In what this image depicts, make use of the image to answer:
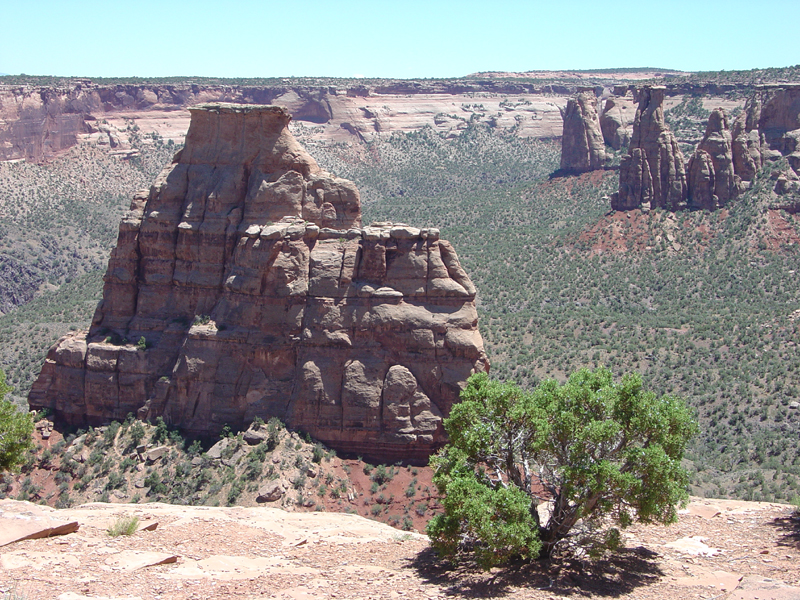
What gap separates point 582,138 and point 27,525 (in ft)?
310

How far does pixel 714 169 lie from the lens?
269 feet

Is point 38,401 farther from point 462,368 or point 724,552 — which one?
point 724,552

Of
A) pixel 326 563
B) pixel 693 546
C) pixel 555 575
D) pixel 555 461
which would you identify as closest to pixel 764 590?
pixel 693 546

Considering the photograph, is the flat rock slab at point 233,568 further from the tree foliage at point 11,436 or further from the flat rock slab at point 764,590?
the flat rock slab at point 764,590

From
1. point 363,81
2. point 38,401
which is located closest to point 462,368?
point 38,401

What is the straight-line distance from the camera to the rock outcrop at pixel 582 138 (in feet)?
348

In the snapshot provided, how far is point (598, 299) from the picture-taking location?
232ft

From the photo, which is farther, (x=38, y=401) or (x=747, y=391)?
(x=747, y=391)

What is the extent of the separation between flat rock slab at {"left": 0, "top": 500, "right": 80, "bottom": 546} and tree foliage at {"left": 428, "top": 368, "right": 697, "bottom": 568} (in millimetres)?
→ 8729

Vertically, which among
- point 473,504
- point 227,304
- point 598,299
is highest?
point 598,299

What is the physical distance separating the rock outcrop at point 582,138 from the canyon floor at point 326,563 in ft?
279

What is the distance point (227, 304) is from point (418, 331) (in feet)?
24.5

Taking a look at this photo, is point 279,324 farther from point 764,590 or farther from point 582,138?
point 582,138

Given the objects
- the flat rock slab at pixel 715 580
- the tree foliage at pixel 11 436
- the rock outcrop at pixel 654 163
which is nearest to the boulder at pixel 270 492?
the tree foliage at pixel 11 436
